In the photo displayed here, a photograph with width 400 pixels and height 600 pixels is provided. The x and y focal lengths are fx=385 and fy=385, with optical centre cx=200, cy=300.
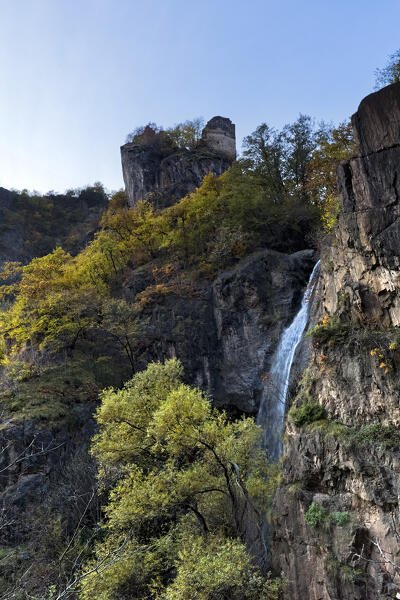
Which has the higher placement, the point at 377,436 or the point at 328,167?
the point at 328,167

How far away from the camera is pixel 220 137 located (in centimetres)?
4984

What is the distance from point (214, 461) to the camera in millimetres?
13570

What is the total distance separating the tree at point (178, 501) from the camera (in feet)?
33.7

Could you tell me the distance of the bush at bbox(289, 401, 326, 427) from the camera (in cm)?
1063

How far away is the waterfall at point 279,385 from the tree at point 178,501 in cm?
426

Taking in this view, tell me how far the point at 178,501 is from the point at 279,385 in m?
9.26

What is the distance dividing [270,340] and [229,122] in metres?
38.2

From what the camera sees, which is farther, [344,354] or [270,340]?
[270,340]

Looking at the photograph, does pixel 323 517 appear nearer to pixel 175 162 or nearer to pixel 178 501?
pixel 178 501

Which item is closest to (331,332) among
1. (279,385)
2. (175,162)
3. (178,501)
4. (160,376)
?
(178,501)

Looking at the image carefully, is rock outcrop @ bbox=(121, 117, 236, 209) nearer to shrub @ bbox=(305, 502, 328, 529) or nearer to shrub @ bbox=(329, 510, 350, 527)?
shrub @ bbox=(305, 502, 328, 529)

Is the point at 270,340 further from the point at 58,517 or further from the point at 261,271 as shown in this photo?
the point at 58,517

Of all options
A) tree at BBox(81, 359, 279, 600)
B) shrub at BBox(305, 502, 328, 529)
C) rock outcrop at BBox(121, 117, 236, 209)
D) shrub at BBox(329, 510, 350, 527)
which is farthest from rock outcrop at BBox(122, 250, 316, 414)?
rock outcrop at BBox(121, 117, 236, 209)

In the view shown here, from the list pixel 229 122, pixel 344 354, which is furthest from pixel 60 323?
pixel 229 122
